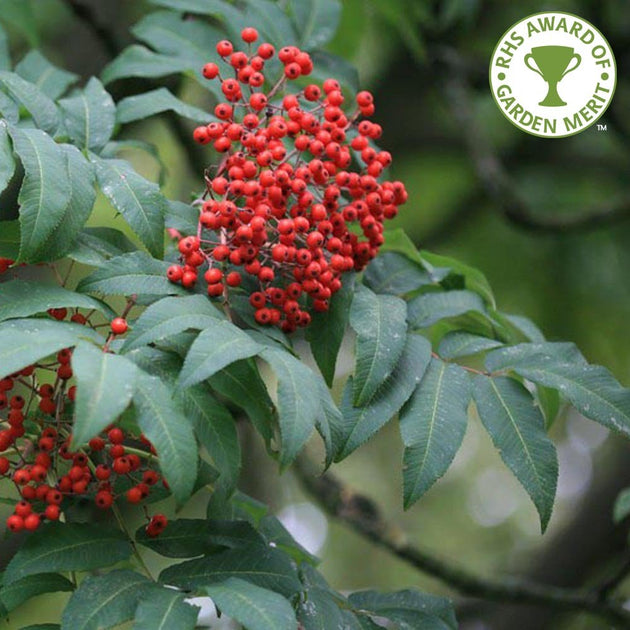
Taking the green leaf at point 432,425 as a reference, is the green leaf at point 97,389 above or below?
above

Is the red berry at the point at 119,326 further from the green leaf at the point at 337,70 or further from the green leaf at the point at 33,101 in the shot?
the green leaf at the point at 337,70

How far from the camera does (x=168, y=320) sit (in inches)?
65.1

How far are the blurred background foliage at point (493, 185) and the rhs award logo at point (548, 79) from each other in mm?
330

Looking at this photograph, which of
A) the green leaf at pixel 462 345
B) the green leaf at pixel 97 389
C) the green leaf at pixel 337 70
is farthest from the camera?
the green leaf at pixel 337 70

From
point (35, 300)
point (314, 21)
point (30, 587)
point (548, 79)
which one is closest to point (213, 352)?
point (35, 300)

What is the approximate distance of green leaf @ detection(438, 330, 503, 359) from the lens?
2088mm

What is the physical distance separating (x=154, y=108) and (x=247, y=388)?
2.64 feet

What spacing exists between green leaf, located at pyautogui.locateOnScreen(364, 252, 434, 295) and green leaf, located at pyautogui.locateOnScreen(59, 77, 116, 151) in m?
0.64

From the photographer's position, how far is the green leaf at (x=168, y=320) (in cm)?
162

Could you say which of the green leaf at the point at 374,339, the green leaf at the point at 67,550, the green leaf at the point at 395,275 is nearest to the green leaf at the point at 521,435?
the green leaf at the point at 374,339

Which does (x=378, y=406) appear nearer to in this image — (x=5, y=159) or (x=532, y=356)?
(x=532, y=356)

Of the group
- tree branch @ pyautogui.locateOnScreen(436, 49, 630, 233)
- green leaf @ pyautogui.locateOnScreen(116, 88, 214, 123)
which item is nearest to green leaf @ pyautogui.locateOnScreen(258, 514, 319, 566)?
green leaf @ pyautogui.locateOnScreen(116, 88, 214, 123)

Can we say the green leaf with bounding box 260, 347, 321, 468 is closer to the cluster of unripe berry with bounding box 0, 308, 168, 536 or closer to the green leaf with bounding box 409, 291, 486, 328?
the cluster of unripe berry with bounding box 0, 308, 168, 536

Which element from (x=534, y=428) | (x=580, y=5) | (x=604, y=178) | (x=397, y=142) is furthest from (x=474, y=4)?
(x=534, y=428)
